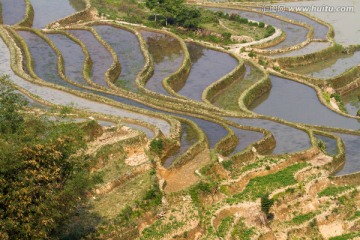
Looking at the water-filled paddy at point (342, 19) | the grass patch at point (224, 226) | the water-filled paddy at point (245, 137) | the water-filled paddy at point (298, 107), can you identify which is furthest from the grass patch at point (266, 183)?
the water-filled paddy at point (342, 19)

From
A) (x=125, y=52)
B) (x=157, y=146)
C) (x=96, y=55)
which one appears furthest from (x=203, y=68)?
(x=157, y=146)

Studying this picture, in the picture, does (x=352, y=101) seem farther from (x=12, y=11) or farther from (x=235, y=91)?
(x=12, y=11)

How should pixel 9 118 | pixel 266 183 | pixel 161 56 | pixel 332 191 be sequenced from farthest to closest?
1. pixel 161 56
2. pixel 332 191
3. pixel 266 183
4. pixel 9 118

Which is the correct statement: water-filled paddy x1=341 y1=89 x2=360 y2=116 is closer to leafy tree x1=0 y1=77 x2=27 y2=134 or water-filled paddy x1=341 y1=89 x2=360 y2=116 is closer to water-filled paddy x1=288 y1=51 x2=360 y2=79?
water-filled paddy x1=288 y1=51 x2=360 y2=79

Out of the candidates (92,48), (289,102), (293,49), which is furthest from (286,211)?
(293,49)

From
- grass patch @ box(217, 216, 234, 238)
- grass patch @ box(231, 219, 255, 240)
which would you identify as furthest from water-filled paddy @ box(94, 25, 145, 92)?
grass patch @ box(231, 219, 255, 240)

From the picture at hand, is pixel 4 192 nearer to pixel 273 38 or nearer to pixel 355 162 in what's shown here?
pixel 355 162
